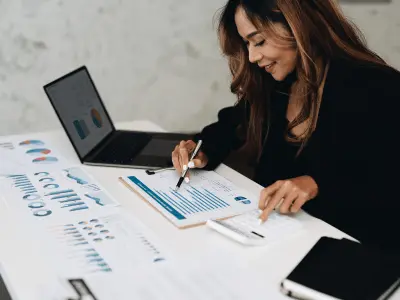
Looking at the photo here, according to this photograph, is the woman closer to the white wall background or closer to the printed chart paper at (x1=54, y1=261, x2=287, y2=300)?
the printed chart paper at (x1=54, y1=261, x2=287, y2=300)

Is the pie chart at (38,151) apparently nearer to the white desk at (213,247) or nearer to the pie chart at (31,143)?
the pie chart at (31,143)

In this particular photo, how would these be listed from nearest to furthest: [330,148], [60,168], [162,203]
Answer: [162,203] < [330,148] < [60,168]

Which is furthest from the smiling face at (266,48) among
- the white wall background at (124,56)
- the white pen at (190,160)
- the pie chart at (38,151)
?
the white wall background at (124,56)

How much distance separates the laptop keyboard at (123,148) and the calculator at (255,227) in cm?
48

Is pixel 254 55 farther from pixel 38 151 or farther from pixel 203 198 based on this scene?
pixel 38 151

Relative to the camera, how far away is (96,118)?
5.81 feet

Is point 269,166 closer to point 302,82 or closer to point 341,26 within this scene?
point 302,82

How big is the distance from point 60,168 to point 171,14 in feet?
4.62

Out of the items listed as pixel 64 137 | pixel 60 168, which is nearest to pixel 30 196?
pixel 60 168

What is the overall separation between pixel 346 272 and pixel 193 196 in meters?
0.47

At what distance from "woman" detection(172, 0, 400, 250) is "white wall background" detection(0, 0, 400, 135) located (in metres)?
1.17

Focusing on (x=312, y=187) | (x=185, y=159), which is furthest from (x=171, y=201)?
(x=312, y=187)

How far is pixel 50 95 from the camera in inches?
60.6

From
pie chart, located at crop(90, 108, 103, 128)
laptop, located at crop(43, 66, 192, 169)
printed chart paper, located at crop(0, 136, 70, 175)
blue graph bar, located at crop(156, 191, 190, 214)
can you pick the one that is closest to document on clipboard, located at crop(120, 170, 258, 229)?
blue graph bar, located at crop(156, 191, 190, 214)
